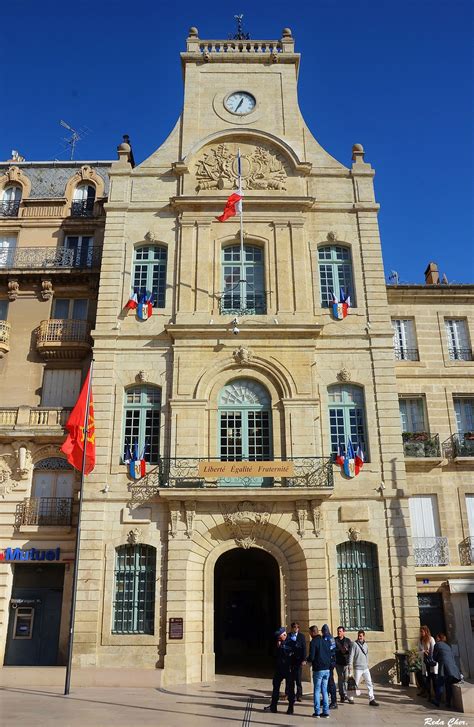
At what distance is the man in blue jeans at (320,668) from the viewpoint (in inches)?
516

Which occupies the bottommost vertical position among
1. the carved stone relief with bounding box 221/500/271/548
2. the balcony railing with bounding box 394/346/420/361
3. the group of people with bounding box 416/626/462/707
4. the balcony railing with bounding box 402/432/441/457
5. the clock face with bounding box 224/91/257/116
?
the group of people with bounding box 416/626/462/707

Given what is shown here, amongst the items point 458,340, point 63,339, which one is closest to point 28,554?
point 63,339

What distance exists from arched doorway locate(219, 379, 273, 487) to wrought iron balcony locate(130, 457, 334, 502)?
79 cm

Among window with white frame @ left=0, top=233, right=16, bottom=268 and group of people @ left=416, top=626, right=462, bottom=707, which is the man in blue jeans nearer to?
group of people @ left=416, top=626, right=462, bottom=707

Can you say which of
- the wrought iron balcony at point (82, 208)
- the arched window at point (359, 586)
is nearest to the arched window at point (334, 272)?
the arched window at point (359, 586)

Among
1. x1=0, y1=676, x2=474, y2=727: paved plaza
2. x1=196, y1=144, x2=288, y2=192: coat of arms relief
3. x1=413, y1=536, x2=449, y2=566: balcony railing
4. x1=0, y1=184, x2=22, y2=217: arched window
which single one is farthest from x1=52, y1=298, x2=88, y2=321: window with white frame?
x1=413, y1=536, x2=449, y2=566: balcony railing

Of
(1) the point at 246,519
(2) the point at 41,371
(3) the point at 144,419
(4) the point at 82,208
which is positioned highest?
(4) the point at 82,208

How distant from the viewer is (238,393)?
2069 cm

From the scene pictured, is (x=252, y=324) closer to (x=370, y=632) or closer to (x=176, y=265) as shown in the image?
(x=176, y=265)

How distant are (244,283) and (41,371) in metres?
8.46

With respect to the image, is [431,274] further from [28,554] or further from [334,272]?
[28,554]

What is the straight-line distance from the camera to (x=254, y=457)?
19.8m

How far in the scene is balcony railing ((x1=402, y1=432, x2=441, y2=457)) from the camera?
875 inches

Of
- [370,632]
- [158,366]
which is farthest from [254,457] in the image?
[370,632]
